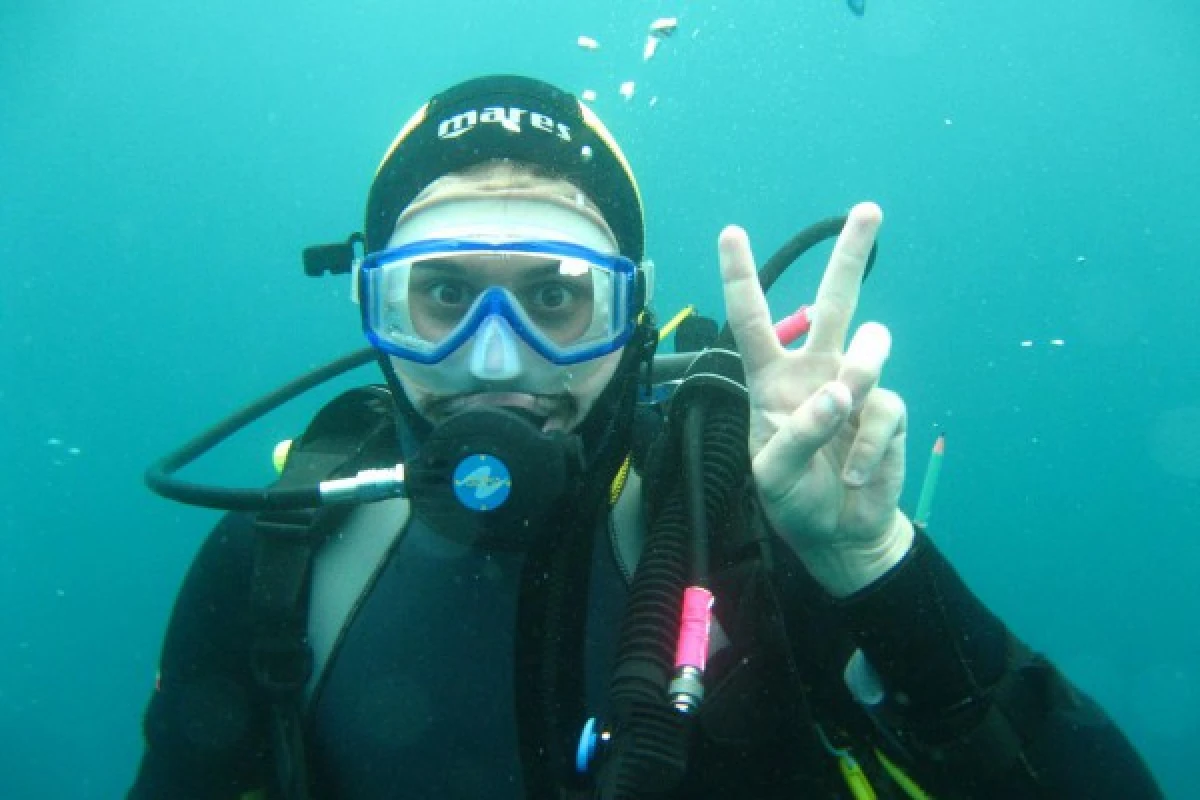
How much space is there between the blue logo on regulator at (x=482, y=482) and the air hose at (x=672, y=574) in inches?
16.6

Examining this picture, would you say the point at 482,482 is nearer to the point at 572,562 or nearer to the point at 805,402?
the point at 572,562

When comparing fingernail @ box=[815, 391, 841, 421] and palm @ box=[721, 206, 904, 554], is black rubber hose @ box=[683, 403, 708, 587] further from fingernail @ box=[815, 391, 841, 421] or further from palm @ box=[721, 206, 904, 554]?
fingernail @ box=[815, 391, 841, 421]

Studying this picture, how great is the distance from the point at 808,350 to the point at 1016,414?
4232 cm

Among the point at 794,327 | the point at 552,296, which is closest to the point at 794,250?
the point at 794,327

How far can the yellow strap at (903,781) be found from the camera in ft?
6.11

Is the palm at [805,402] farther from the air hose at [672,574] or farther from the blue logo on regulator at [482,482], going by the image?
the blue logo on regulator at [482,482]

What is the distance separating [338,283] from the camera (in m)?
32.9

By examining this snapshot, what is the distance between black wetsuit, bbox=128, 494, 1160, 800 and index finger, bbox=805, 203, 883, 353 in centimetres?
55

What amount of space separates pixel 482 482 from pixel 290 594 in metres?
0.71

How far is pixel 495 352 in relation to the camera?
2.02 metres

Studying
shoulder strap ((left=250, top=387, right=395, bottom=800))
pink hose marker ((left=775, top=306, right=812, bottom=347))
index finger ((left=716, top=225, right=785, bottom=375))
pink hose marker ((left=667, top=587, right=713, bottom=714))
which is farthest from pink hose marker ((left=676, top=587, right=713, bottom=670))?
shoulder strap ((left=250, top=387, right=395, bottom=800))

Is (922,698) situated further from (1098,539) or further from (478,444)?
(1098,539)

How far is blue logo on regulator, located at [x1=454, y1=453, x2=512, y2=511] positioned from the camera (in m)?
1.82

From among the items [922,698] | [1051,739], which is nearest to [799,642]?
[922,698]
